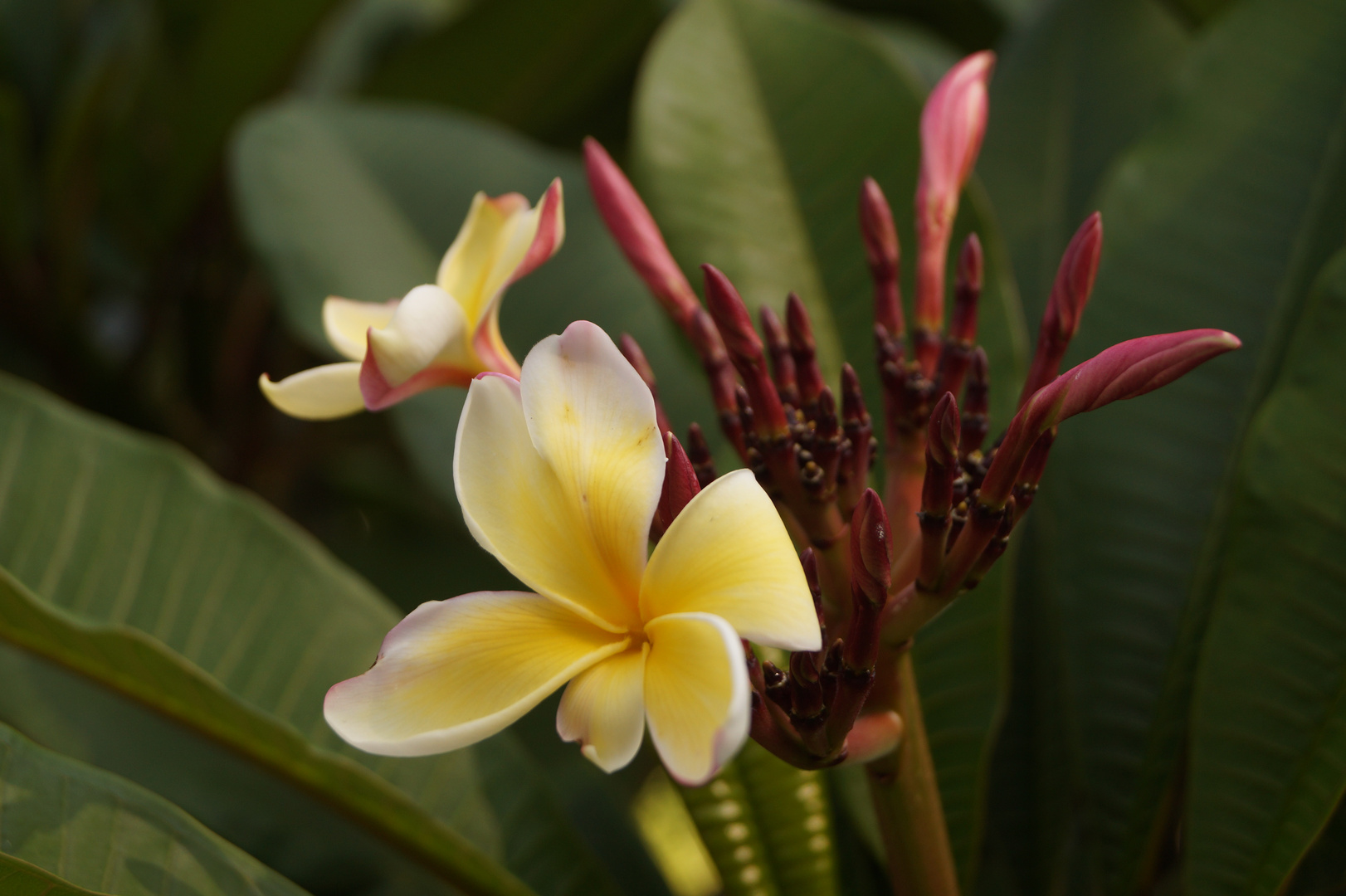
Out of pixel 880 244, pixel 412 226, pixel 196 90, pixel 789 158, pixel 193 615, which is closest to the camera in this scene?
pixel 880 244

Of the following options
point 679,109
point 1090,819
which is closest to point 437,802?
point 1090,819

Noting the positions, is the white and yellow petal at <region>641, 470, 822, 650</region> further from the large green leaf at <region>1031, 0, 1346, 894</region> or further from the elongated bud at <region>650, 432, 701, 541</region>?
the large green leaf at <region>1031, 0, 1346, 894</region>

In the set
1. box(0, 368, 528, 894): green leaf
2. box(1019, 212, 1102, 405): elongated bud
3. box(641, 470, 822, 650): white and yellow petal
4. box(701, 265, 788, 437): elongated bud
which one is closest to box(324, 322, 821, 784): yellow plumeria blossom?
box(641, 470, 822, 650): white and yellow petal

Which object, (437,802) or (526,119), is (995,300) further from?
(526,119)

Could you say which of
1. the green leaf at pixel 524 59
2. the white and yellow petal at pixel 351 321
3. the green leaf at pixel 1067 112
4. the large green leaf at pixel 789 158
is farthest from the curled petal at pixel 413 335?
the green leaf at pixel 524 59

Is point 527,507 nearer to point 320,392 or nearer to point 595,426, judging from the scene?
point 595,426

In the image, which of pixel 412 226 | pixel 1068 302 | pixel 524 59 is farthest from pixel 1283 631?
pixel 524 59
